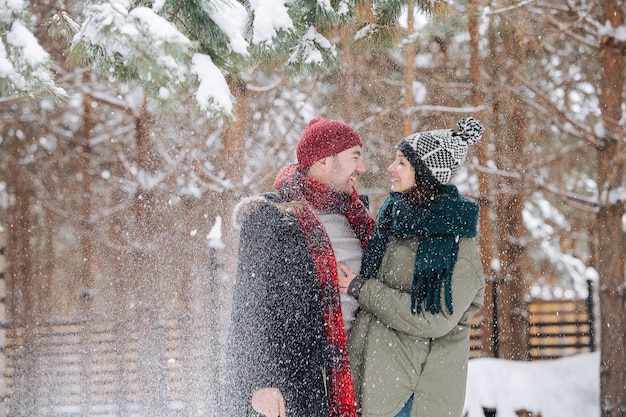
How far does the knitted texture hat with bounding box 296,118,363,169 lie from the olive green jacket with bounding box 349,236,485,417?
1.57 ft

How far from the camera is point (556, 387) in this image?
7.24 meters

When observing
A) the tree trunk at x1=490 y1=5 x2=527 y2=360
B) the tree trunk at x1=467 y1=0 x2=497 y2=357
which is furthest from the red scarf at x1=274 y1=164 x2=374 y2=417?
the tree trunk at x1=490 y1=5 x2=527 y2=360

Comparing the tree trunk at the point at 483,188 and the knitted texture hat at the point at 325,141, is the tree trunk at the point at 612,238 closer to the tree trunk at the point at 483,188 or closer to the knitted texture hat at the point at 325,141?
the tree trunk at the point at 483,188

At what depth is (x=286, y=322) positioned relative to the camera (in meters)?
2.32

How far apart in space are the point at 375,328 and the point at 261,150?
812 cm

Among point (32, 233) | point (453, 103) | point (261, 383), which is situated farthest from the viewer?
point (32, 233)

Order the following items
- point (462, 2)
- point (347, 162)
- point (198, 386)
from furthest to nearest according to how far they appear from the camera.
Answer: point (198, 386) < point (462, 2) < point (347, 162)

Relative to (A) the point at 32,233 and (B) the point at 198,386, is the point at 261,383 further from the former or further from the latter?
(A) the point at 32,233

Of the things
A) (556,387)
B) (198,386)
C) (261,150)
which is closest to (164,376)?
(198,386)

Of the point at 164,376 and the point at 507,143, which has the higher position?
the point at 507,143

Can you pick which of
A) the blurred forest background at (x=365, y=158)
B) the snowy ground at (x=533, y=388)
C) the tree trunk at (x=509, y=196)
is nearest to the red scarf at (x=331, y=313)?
the blurred forest background at (x=365, y=158)

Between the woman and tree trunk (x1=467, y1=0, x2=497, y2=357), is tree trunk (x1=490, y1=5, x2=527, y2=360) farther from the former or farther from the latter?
the woman

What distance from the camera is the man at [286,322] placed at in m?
2.30

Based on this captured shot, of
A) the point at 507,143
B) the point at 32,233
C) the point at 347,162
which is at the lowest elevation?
the point at 347,162
